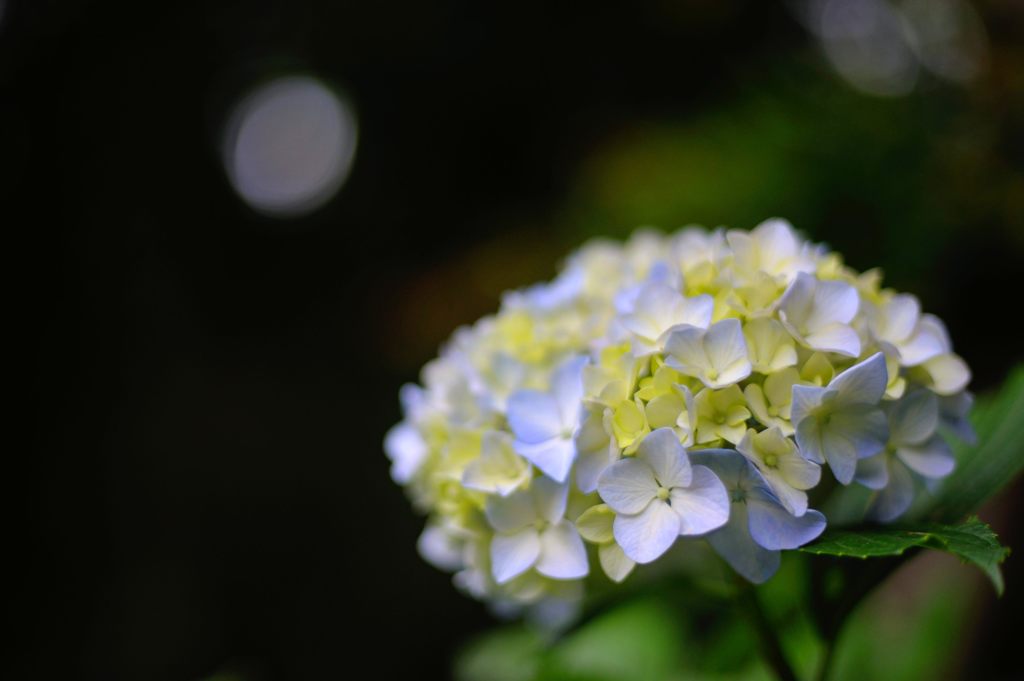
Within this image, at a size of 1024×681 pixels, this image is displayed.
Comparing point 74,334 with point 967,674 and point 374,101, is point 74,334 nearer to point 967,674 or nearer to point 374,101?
point 374,101

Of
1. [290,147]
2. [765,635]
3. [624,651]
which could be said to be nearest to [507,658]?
[624,651]

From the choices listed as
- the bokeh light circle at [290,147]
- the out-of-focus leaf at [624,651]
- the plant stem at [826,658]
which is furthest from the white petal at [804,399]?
the bokeh light circle at [290,147]

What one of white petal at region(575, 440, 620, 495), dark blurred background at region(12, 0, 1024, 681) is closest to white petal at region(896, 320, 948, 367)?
white petal at region(575, 440, 620, 495)

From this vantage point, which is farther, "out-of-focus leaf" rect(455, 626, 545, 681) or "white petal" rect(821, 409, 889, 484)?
"out-of-focus leaf" rect(455, 626, 545, 681)

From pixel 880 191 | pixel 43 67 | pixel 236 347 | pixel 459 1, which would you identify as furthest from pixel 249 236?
pixel 880 191

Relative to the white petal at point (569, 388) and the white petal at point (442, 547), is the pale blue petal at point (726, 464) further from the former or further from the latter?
the white petal at point (442, 547)

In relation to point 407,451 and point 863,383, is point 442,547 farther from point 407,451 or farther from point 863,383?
point 863,383

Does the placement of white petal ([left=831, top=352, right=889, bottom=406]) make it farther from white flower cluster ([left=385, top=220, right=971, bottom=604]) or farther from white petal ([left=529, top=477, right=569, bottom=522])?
white petal ([left=529, top=477, right=569, bottom=522])
